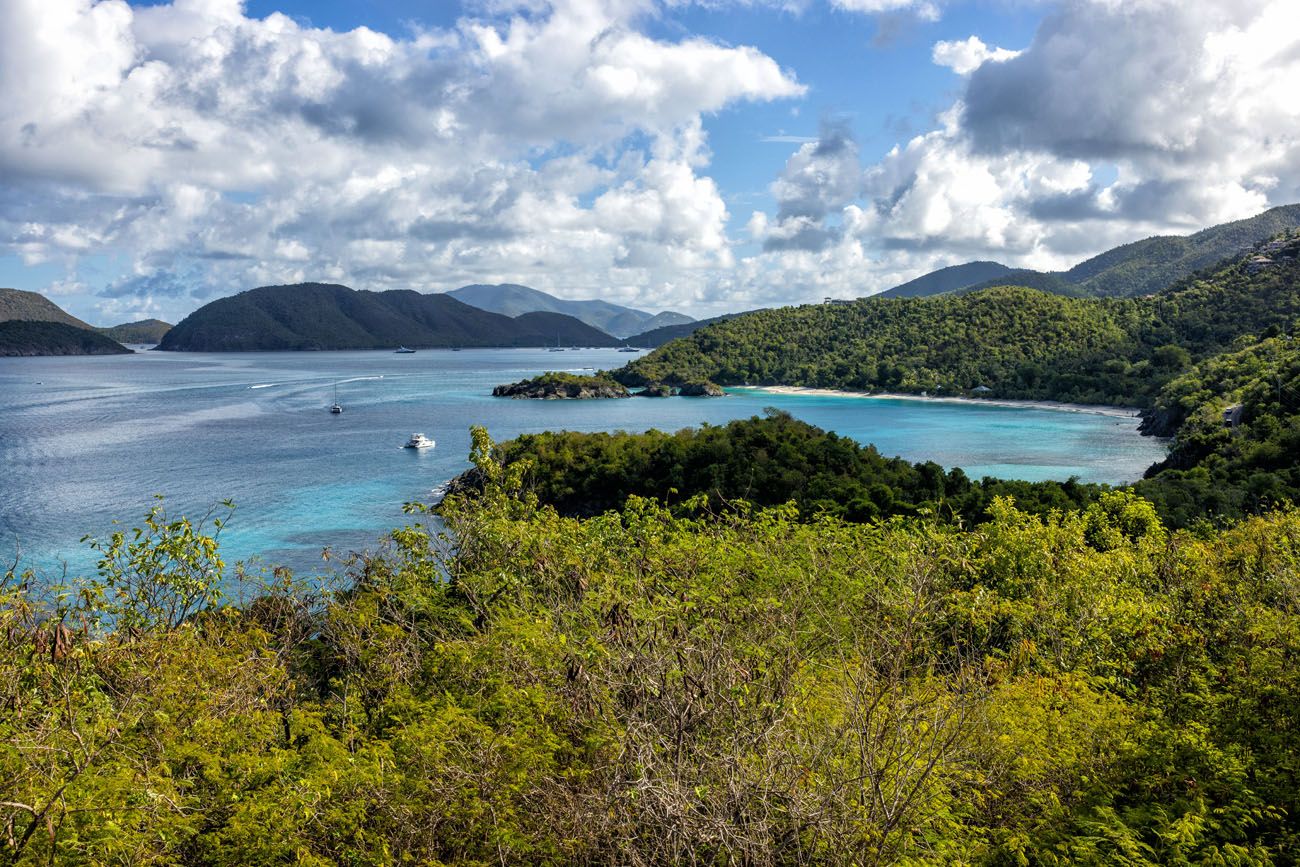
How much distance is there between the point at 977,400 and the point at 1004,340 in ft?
77.7

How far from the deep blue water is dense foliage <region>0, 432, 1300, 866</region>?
14.1 m

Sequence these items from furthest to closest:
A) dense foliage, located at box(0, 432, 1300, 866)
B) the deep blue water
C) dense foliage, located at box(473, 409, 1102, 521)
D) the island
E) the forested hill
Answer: the island → the forested hill → the deep blue water → dense foliage, located at box(473, 409, 1102, 521) → dense foliage, located at box(0, 432, 1300, 866)

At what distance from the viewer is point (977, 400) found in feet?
416

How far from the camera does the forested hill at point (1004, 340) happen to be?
116 meters

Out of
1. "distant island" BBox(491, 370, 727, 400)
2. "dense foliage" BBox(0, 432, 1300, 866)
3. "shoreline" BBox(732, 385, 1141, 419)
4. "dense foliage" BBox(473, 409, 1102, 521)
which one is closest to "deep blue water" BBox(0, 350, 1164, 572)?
"shoreline" BBox(732, 385, 1141, 419)

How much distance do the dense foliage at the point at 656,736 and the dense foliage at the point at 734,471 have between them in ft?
85.7

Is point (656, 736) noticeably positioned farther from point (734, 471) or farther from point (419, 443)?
point (419, 443)

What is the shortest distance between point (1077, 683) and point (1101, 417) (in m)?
105

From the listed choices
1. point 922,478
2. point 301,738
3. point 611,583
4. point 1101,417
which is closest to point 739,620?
point 611,583

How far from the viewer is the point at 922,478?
42906 mm

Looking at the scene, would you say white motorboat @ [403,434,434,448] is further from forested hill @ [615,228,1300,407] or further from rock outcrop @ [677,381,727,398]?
forested hill @ [615,228,1300,407]

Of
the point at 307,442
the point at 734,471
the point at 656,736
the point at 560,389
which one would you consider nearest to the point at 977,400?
the point at 560,389

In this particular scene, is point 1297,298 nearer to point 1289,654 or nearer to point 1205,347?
point 1205,347

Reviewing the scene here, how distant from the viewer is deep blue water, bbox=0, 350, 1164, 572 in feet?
150
